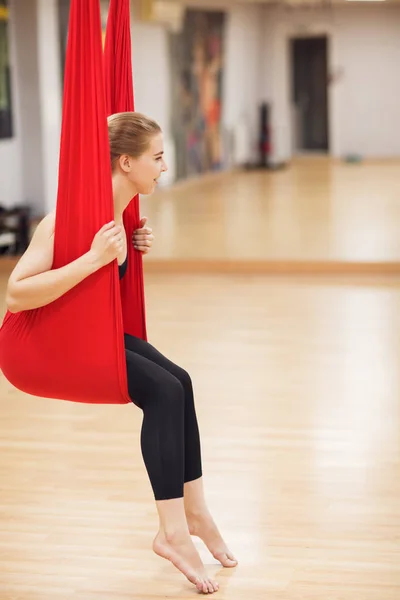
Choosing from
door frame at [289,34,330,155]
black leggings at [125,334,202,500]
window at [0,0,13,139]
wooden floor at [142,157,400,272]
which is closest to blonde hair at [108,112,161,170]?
black leggings at [125,334,202,500]

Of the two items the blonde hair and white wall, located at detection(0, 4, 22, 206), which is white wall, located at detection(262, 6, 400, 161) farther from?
the blonde hair

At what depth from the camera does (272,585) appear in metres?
2.44

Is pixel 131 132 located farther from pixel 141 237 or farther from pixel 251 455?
pixel 251 455

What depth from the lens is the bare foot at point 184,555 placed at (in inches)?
92.0

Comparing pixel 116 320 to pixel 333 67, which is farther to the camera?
pixel 333 67

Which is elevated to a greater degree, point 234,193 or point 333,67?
point 333,67

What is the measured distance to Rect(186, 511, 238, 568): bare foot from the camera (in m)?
2.47

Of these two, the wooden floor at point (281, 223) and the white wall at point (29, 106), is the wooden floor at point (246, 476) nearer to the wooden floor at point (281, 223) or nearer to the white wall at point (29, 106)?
the wooden floor at point (281, 223)

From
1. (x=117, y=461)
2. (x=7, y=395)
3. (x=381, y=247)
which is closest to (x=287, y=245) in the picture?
(x=381, y=247)

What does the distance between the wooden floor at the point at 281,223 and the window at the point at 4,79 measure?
5.51 ft

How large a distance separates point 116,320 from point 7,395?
2.23 metres

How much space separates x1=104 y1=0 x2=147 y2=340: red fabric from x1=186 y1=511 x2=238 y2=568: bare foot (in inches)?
19.6

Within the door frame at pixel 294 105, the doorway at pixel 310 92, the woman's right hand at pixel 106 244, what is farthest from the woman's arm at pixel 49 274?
the doorway at pixel 310 92

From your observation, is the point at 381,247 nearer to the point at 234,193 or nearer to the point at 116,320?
the point at 234,193
